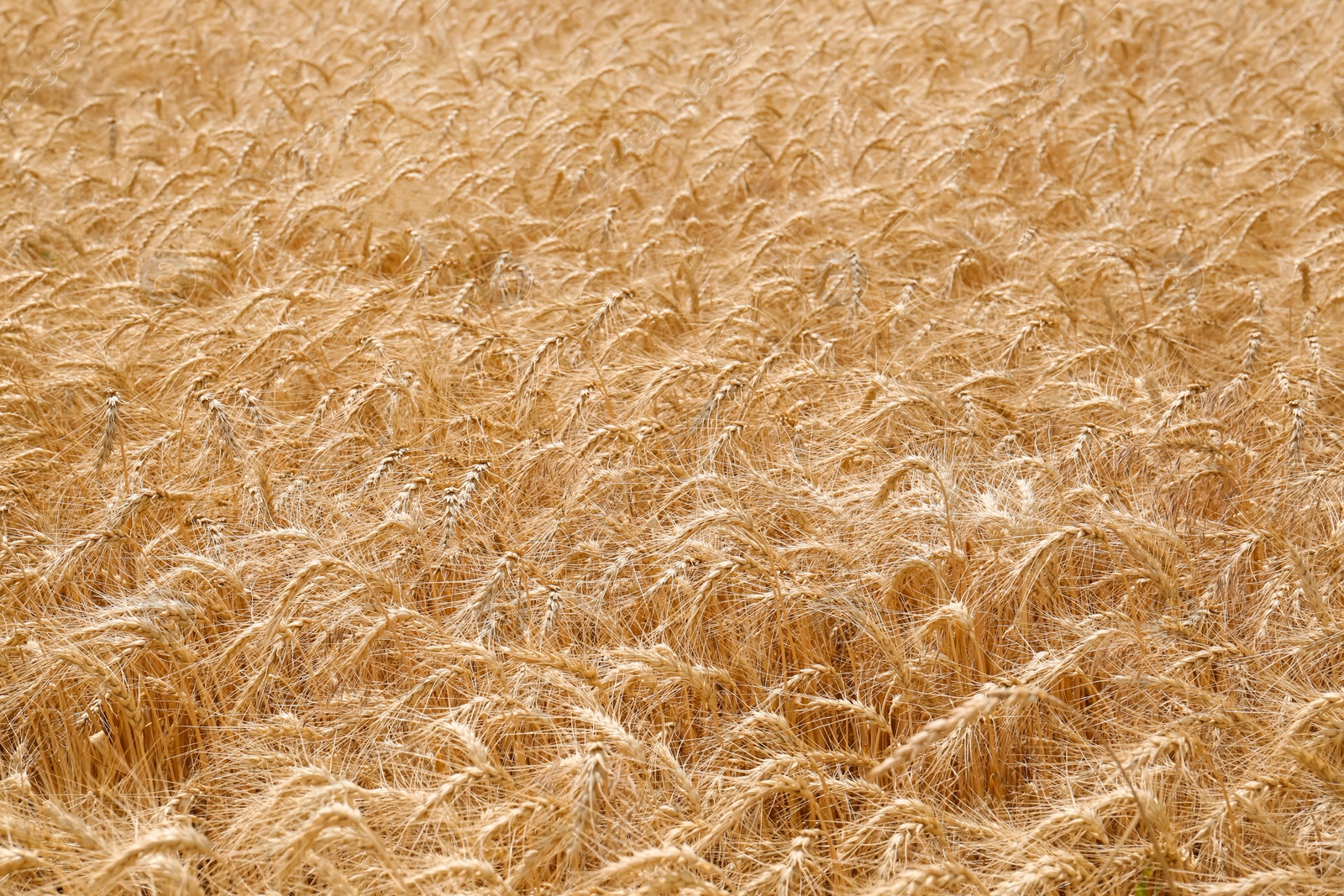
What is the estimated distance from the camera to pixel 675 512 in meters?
2.78

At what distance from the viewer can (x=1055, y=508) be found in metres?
2.52

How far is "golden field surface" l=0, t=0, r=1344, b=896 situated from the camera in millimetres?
1947

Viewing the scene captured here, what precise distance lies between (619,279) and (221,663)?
81.6 inches

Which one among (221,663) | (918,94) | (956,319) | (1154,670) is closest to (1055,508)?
(1154,670)

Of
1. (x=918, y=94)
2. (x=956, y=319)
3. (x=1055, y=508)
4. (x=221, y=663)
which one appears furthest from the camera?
(x=918, y=94)

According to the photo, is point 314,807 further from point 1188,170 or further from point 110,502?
point 1188,170

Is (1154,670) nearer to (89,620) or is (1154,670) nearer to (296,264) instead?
(89,620)

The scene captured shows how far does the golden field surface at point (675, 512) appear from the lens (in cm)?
195

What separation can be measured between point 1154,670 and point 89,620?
222 cm

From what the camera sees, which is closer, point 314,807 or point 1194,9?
point 314,807

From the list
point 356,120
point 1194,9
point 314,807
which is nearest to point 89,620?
point 314,807

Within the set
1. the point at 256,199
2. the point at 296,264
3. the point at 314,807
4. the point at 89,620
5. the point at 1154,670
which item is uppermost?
the point at 256,199

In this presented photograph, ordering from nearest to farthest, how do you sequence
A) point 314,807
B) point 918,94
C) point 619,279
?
point 314,807 < point 619,279 < point 918,94

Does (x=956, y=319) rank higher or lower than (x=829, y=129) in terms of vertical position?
lower
